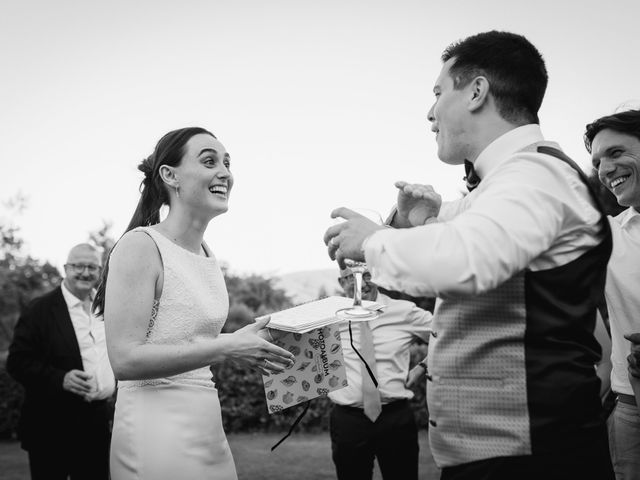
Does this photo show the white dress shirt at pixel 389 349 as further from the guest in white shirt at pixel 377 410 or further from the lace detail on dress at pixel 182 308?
the lace detail on dress at pixel 182 308

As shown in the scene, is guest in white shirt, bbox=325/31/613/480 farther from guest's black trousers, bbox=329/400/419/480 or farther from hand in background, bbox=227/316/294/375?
guest's black trousers, bbox=329/400/419/480

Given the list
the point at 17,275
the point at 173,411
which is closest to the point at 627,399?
the point at 173,411

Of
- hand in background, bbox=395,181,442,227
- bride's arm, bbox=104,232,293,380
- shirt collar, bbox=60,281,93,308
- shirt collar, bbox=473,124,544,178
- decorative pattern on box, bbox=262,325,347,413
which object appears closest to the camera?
shirt collar, bbox=473,124,544,178

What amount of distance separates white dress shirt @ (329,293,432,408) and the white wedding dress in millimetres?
2101

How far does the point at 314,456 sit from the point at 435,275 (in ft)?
29.5

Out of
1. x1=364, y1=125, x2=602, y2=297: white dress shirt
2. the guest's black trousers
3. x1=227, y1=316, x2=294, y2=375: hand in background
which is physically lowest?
the guest's black trousers

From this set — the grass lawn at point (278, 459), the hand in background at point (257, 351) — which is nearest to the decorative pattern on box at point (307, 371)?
the hand in background at point (257, 351)

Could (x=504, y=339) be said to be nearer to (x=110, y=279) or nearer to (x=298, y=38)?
(x=110, y=279)

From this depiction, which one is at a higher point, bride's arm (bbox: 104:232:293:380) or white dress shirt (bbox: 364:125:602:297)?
white dress shirt (bbox: 364:125:602:297)

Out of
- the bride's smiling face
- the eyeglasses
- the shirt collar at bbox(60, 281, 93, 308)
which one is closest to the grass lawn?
the shirt collar at bbox(60, 281, 93, 308)

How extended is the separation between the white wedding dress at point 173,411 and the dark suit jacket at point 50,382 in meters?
2.96

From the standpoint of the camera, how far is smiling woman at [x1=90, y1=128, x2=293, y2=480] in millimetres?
2410

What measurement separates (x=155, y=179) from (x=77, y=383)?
2.99 metres

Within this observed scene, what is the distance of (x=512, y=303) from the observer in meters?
1.66
